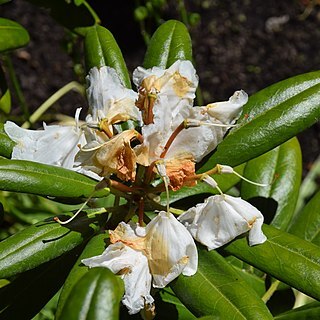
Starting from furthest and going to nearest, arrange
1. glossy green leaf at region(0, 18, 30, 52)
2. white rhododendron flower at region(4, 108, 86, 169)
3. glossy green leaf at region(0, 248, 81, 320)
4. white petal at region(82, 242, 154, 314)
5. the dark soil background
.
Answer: the dark soil background
glossy green leaf at region(0, 18, 30, 52)
glossy green leaf at region(0, 248, 81, 320)
white rhododendron flower at region(4, 108, 86, 169)
white petal at region(82, 242, 154, 314)

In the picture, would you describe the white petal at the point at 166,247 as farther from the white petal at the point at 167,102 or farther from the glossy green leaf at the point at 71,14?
the glossy green leaf at the point at 71,14

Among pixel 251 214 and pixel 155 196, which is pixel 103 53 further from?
pixel 251 214

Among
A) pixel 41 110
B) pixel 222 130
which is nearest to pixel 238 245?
pixel 222 130

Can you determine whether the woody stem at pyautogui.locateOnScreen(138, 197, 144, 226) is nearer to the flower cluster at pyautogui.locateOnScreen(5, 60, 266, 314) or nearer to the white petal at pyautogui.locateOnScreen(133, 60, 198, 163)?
the flower cluster at pyautogui.locateOnScreen(5, 60, 266, 314)

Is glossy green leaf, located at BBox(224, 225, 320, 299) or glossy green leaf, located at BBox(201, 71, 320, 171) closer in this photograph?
glossy green leaf, located at BBox(224, 225, 320, 299)

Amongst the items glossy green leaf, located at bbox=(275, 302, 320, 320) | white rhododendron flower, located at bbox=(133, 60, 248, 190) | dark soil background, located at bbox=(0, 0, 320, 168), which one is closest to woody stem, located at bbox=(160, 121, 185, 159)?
white rhododendron flower, located at bbox=(133, 60, 248, 190)

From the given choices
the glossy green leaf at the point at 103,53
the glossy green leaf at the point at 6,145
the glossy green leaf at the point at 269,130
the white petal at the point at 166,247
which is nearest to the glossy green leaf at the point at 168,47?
the glossy green leaf at the point at 103,53

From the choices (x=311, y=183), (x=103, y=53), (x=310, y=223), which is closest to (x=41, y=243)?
(x=103, y=53)
